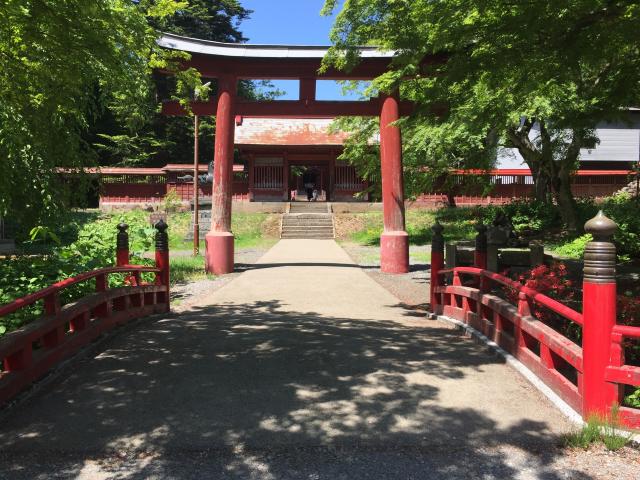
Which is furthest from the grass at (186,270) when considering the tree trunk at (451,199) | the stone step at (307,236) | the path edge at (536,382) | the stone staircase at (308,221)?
the tree trunk at (451,199)

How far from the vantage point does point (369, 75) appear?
45.2 feet

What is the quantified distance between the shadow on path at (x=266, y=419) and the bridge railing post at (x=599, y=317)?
1.31 ft

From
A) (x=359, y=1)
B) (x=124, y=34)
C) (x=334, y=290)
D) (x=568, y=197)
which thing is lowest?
(x=334, y=290)

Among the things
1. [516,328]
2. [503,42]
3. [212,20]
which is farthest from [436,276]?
[212,20]

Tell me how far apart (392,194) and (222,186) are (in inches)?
170

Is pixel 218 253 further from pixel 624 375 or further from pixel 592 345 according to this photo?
pixel 624 375

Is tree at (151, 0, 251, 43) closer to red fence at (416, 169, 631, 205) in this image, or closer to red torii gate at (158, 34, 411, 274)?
red fence at (416, 169, 631, 205)

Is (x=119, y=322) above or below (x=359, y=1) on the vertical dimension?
below

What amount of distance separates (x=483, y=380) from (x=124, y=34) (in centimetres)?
555

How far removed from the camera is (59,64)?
564 centimetres

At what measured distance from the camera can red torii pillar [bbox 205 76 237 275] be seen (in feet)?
43.9

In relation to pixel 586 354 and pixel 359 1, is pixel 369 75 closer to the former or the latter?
pixel 359 1

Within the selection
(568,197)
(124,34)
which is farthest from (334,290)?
(568,197)

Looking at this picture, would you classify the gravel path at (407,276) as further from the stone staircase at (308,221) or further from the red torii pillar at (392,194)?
the stone staircase at (308,221)
